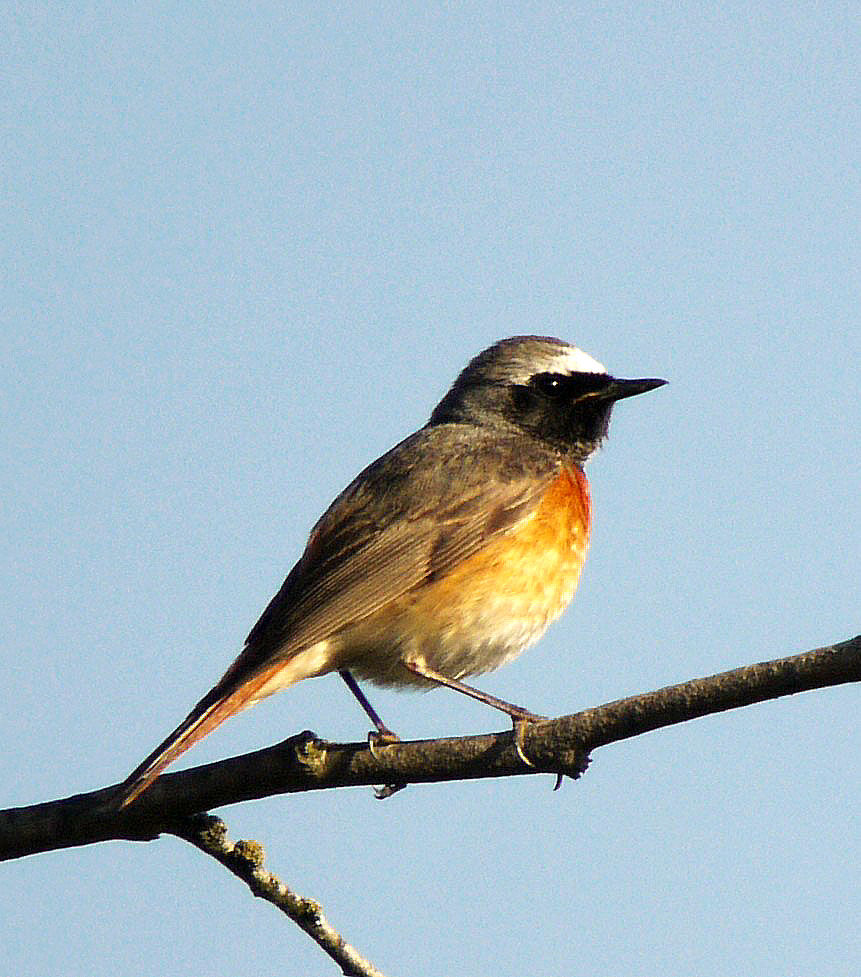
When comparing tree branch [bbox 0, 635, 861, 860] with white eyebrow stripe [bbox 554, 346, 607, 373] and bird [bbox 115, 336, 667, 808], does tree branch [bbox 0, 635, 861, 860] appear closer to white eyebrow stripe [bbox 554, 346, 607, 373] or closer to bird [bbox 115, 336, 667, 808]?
bird [bbox 115, 336, 667, 808]

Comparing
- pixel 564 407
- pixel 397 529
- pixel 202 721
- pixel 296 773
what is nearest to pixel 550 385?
pixel 564 407

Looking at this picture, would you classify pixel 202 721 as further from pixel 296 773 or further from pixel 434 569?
pixel 434 569

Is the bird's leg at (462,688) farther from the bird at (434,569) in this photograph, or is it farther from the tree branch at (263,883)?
the tree branch at (263,883)

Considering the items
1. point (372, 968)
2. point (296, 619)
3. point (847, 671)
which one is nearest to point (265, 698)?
point (296, 619)

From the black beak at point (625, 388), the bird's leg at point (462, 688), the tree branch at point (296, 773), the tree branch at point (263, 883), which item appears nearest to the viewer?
the tree branch at point (296, 773)

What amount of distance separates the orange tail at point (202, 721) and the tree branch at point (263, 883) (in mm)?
290

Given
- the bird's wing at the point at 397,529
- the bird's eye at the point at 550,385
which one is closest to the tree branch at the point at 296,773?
the bird's wing at the point at 397,529

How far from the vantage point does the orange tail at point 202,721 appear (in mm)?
6676

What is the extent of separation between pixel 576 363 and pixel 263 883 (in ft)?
18.8

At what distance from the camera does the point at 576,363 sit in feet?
36.9

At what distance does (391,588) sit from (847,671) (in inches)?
177

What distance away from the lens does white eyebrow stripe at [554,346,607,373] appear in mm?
11195

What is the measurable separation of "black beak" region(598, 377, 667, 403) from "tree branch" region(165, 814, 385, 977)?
17.7 ft

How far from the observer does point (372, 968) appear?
6477 mm
